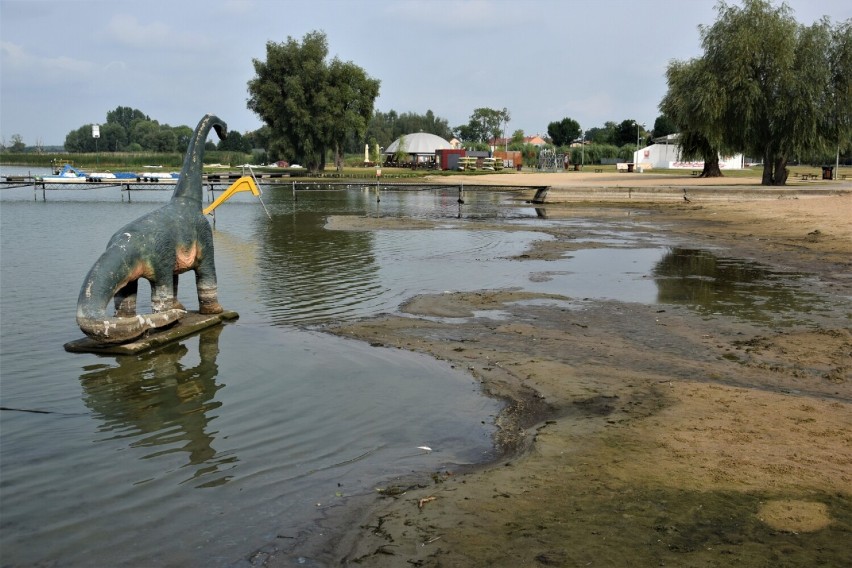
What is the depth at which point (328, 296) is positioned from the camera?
15.0 metres

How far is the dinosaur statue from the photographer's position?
9828mm

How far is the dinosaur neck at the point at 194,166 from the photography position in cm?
1207

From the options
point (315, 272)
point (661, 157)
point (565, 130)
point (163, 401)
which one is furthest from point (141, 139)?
point (163, 401)

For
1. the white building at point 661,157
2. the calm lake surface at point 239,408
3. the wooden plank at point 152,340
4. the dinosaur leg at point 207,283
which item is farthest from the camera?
the white building at point 661,157

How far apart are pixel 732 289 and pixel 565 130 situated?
4978 inches

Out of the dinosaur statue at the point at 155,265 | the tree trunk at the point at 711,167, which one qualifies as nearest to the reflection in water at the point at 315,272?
the dinosaur statue at the point at 155,265

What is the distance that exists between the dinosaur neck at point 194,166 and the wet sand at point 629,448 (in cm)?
318

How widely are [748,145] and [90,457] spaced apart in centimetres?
4308

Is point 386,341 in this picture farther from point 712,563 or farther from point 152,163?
point 152,163

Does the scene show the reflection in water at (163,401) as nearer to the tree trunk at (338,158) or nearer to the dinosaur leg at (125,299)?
the dinosaur leg at (125,299)

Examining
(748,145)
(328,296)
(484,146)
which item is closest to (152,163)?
(484,146)

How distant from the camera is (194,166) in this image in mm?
12469

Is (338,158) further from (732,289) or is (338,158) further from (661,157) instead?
(732,289)

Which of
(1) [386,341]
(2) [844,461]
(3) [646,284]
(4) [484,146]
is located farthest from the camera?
(4) [484,146]
